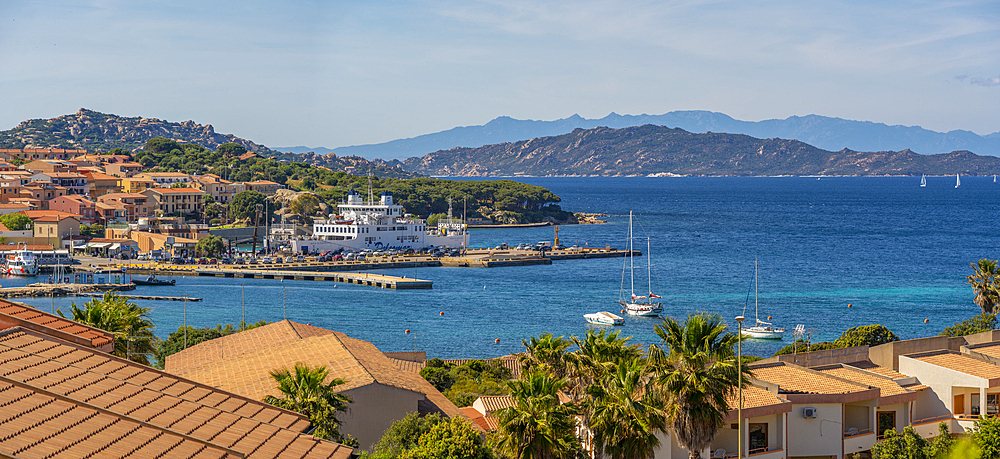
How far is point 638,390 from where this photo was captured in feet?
52.0

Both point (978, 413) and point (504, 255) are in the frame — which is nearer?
point (978, 413)

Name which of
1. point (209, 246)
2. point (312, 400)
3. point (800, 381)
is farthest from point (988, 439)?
point (209, 246)

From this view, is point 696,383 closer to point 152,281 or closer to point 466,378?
point 466,378

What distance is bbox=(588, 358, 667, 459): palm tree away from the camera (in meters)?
14.5

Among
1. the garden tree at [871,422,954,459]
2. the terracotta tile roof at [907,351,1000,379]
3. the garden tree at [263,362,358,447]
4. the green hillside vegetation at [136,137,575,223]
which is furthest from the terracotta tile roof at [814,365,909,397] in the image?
the green hillside vegetation at [136,137,575,223]

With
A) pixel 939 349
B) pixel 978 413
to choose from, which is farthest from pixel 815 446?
pixel 939 349

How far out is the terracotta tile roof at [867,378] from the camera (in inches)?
766

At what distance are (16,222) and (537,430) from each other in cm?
9323

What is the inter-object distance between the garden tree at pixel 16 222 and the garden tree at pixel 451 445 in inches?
Answer: 3580

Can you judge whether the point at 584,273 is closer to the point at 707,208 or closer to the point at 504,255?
the point at 504,255

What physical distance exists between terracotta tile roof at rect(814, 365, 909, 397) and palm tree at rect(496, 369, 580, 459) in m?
8.76

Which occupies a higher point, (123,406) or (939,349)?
(123,406)

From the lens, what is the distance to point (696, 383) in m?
15.1

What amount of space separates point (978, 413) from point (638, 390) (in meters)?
9.17
